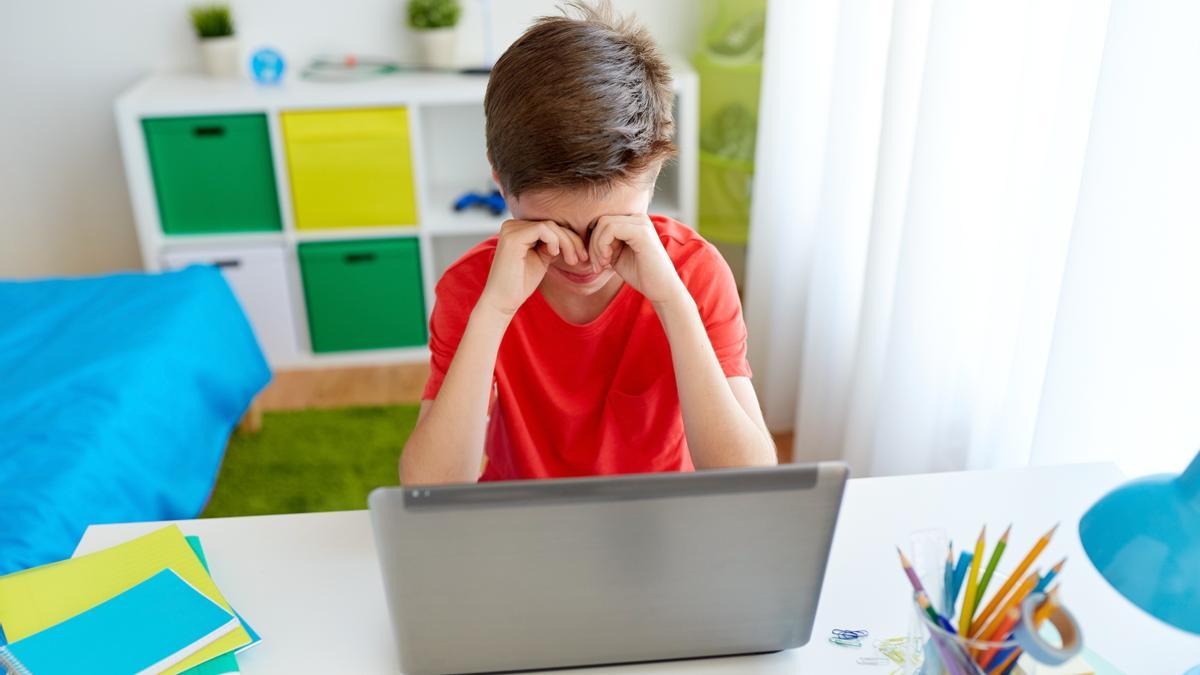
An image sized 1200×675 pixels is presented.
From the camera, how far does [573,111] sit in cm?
108

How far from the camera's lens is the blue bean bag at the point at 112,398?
1611 mm

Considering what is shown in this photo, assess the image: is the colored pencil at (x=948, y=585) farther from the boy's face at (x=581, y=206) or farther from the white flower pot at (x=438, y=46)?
the white flower pot at (x=438, y=46)

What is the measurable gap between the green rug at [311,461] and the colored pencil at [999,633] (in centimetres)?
169

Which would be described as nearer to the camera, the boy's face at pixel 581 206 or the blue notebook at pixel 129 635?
the blue notebook at pixel 129 635

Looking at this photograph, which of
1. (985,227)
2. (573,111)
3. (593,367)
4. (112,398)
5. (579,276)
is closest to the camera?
(573,111)

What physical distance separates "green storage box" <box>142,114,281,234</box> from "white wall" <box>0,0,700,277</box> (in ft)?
1.24

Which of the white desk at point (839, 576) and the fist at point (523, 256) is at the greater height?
the fist at point (523, 256)

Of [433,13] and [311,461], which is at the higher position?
[433,13]

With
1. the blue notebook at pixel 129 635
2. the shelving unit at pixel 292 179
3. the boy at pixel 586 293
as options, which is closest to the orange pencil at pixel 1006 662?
the boy at pixel 586 293

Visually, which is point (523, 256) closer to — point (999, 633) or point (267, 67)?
point (999, 633)

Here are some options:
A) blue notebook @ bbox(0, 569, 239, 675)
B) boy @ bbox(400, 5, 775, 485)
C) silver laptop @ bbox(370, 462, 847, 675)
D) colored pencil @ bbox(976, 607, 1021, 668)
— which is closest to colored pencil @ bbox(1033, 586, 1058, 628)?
colored pencil @ bbox(976, 607, 1021, 668)

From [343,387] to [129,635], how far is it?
1.98 meters

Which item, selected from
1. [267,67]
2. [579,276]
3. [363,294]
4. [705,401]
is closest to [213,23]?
[267,67]

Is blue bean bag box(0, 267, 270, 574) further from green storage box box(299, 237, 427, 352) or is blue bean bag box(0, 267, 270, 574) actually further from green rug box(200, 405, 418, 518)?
green storage box box(299, 237, 427, 352)
